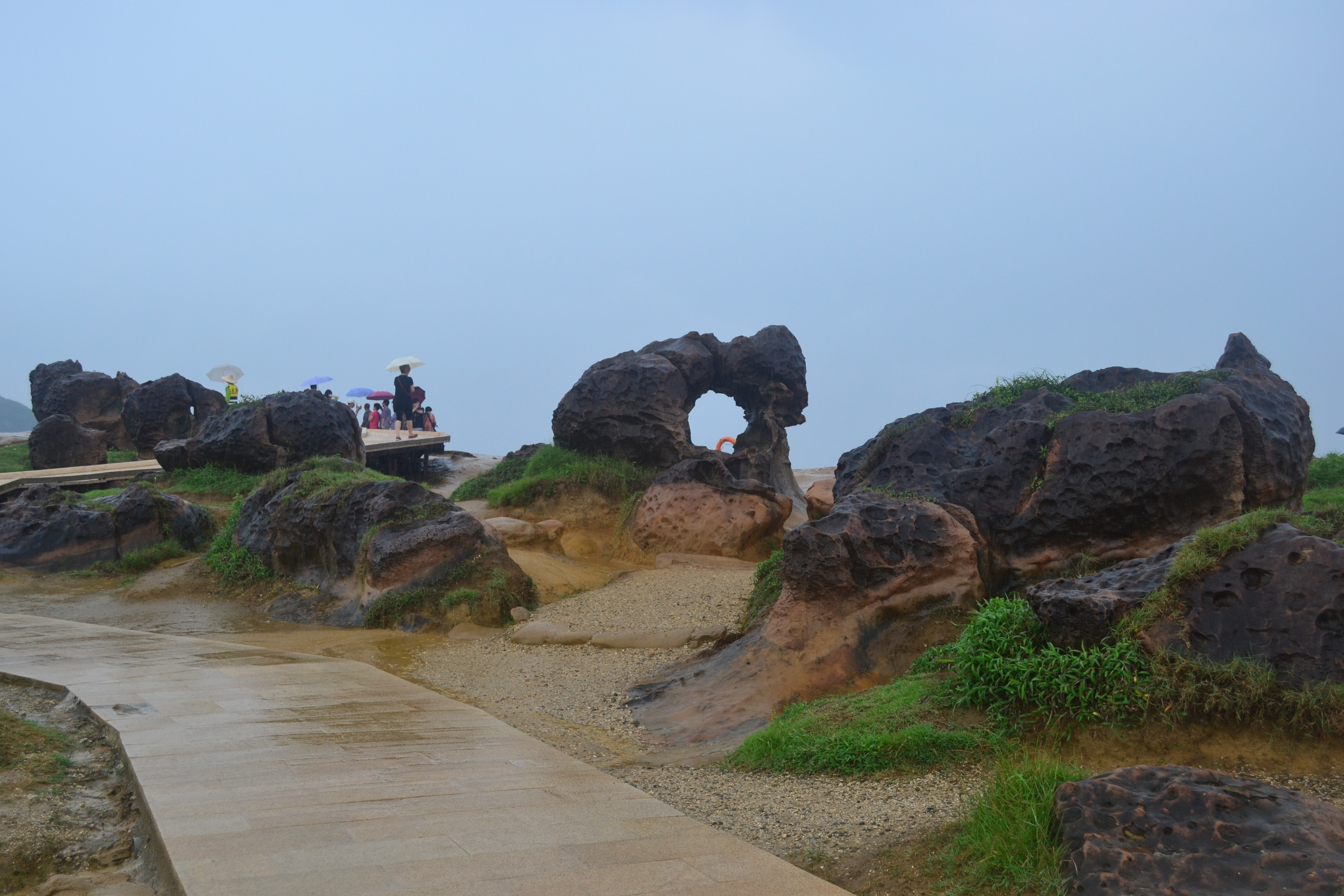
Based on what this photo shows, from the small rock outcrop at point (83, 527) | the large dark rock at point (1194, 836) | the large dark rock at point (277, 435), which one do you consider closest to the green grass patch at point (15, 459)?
the large dark rock at point (277, 435)

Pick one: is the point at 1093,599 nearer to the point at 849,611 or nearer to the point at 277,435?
the point at 849,611

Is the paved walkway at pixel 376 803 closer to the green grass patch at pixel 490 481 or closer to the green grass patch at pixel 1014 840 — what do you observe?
the green grass patch at pixel 1014 840

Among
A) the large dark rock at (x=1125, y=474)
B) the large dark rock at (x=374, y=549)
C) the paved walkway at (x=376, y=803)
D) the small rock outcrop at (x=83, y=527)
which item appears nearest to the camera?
the paved walkway at (x=376, y=803)

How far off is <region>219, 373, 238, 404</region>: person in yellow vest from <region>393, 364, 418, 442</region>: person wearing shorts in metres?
3.62

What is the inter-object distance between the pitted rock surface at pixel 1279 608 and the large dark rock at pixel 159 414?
71.9 ft

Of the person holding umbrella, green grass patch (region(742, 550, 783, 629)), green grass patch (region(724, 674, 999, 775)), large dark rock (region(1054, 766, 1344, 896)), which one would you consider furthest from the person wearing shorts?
large dark rock (region(1054, 766, 1344, 896))

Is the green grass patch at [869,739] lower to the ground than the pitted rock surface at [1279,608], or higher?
lower

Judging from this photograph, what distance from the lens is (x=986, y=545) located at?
7.65 m

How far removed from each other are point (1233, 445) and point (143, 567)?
12.4m

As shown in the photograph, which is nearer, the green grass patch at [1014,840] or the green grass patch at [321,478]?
the green grass patch at [1014,840]

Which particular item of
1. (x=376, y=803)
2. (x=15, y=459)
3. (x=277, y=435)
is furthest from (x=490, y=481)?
(x=376, y=803)

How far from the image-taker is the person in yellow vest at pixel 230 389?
23.4 meters

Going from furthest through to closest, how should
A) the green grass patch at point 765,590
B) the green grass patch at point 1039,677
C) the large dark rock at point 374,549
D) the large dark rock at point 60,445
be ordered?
1. the large dark rock at point 60,445
2. the large dark rock at point 374,549
3. the green grass patch at point 765,590
4. the green grass patch at point 1039,677

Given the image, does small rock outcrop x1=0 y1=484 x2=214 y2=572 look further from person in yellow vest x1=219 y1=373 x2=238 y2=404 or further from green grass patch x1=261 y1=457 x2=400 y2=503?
person in yellow vest x1=219 y1=373 x2=238 y2=404
